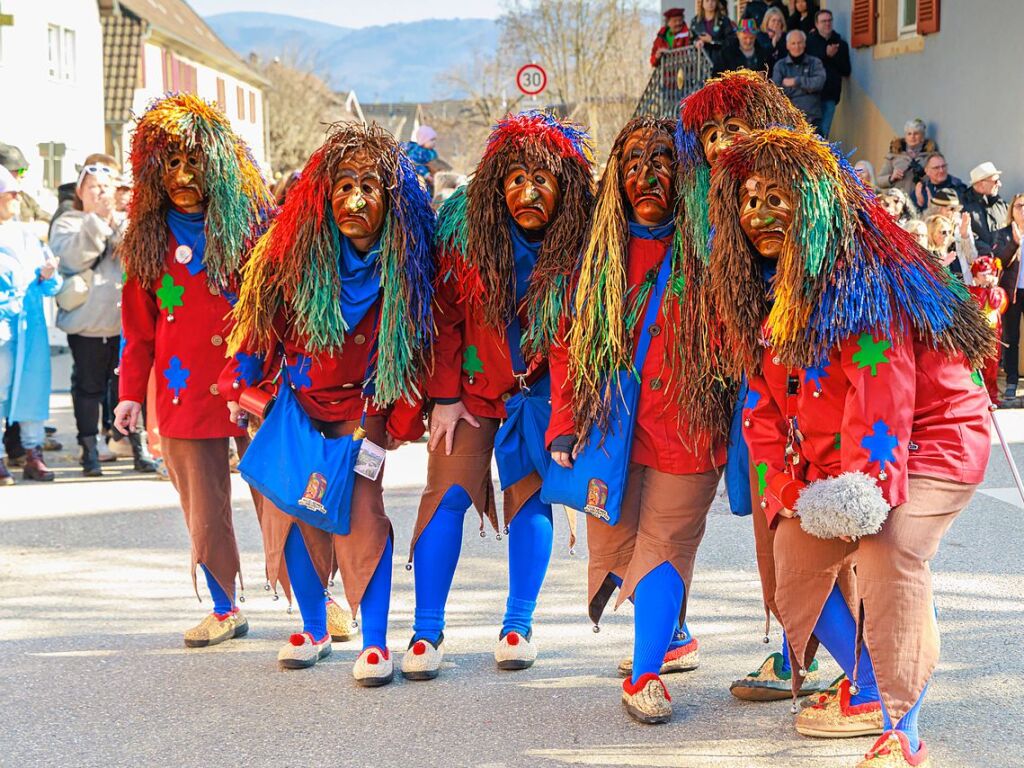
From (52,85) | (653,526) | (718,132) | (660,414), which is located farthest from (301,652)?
(52,85)

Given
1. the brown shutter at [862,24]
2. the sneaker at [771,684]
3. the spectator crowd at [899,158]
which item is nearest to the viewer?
the sneaker at [771,684]

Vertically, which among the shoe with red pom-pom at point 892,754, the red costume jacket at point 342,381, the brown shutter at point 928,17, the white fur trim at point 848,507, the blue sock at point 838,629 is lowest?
the shoe with red pom-pom at point 892,754

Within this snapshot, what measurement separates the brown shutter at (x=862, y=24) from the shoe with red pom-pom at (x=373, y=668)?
40.1 ft

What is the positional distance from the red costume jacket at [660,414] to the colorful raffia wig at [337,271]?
77 centimetres

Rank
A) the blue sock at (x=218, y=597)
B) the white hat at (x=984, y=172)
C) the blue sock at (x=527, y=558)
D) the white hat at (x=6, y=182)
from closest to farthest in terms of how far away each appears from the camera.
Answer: the blue sock at (x=527, y=558) → the blue sock at (x=218, y=597) → the white hat at (x=6, y=182) → the white hat at (x=984, y=172)

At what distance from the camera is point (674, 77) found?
17.4 meters

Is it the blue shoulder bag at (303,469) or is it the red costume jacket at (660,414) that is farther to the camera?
the blue shoulder bag at (303,469)

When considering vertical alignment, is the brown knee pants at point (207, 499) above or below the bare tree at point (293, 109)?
below

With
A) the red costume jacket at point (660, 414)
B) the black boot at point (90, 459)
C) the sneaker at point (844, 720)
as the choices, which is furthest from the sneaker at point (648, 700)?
the black boot at point (90, 459)

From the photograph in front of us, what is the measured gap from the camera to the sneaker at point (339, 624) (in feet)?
17.5

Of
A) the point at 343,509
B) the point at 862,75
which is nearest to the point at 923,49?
the point at 862,75

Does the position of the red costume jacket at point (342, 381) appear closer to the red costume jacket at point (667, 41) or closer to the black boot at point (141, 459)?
the black boot at point (141, 459)

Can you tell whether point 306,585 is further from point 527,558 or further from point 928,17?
point 928,17

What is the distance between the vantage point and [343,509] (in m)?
4.72
